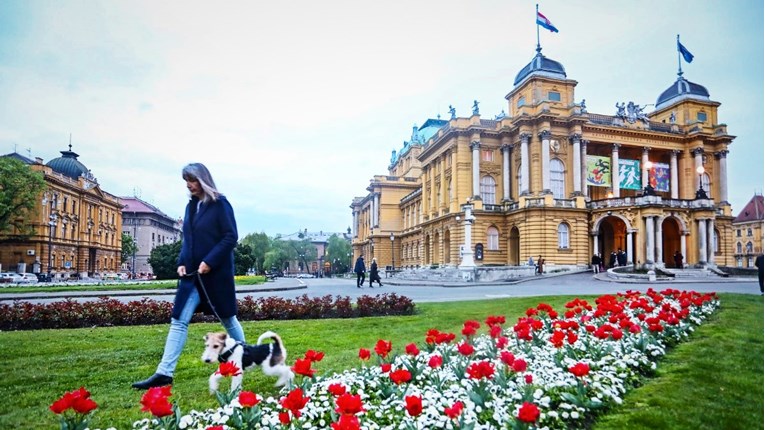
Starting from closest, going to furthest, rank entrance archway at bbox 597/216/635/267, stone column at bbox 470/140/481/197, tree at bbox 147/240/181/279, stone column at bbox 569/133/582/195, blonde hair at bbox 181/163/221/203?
blonde hair at bbox 181/163/221/203
tree at bbox 147/240/181/279
entrance archway at bbox 597/216/635/267
stone column at bbox 569/133/582/195
stone column at bbox 470/140/481/197

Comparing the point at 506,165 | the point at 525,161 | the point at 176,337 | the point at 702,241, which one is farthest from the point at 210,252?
the point at 506,165

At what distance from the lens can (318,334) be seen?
8.30m

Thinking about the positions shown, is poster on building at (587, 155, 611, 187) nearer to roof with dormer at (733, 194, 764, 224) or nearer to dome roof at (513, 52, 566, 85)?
dome roof at (513, 52, 566, 85)

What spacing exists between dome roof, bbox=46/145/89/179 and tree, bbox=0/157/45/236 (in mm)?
154

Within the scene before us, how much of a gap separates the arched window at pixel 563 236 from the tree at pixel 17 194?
3839cm

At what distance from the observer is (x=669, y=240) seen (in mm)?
38406

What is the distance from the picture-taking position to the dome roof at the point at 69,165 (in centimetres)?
463

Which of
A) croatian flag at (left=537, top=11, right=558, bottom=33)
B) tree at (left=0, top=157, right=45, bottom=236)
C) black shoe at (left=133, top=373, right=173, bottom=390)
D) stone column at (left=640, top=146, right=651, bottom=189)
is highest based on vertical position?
stone column at (left=640, top=146, right=651, bottom=189)

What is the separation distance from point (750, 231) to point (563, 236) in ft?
123

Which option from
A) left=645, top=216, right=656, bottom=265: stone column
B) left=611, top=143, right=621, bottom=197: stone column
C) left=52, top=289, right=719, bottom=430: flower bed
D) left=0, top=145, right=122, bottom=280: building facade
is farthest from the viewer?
left=611, top=143, right=621, bottom=197: stone column

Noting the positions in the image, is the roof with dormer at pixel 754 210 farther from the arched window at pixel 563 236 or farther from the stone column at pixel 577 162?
the stone column at pixel 577 162

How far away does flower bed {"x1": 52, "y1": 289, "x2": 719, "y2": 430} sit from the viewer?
331cm

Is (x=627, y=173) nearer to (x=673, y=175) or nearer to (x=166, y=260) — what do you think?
(x=673, y=175)

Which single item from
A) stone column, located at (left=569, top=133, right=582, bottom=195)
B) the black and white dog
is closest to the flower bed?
the black and white dog
